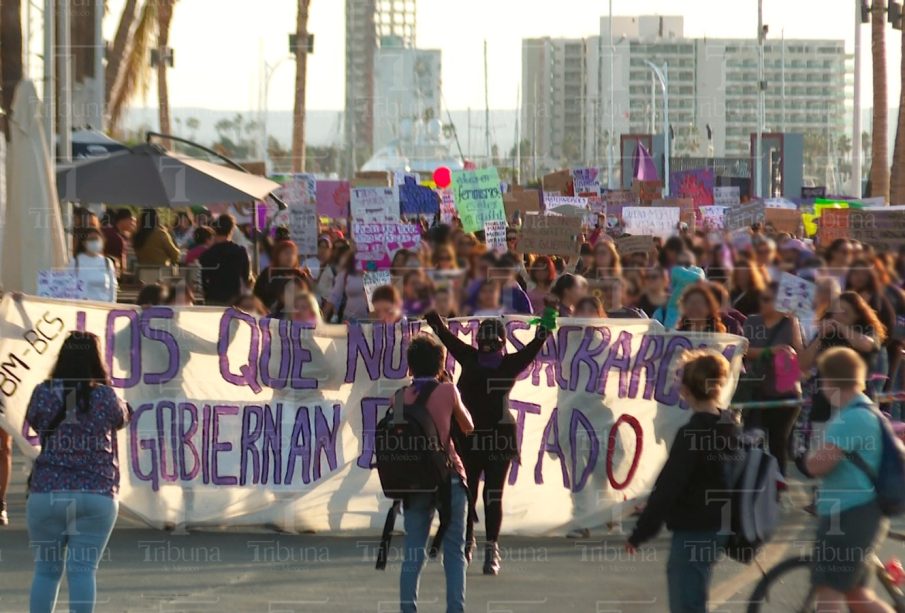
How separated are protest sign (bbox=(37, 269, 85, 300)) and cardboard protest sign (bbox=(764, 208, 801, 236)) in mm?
20364

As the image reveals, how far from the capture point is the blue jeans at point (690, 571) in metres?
6.09

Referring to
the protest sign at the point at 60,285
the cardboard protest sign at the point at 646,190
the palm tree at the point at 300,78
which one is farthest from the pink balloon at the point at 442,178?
the protest sign at the point at 60,285

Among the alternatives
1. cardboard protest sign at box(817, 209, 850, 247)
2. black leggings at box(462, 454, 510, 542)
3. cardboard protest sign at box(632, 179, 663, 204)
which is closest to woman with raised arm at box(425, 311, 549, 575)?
black leggings at box(462, 454, 510, 542)

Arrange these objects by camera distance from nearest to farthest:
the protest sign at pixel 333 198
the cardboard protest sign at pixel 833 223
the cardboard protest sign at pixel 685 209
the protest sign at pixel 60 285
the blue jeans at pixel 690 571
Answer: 1. the blue jeans at pixel 690 571
2. the protest sign at pixel 60 285
3. the cardboard protest sign at pixel 833 223
4. the cardboard protest sign at pixel 685 209
5. the protest sign at pixel 333 198

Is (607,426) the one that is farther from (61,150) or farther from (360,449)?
(61,150)

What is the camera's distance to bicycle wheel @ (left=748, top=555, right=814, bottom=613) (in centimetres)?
649

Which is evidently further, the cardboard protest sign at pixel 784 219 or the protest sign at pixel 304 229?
the cardboard protest sign at pixel 784 219

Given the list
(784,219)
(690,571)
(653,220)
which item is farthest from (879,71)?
(690,571)

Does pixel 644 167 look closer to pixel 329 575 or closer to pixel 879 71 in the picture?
pixel 879 71

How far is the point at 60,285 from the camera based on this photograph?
1205 cm

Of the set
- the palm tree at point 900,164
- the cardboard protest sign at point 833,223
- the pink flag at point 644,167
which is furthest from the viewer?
the pink flag at point 644,167

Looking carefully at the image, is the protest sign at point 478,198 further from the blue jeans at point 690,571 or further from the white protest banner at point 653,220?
the blue jeans at point 690,571

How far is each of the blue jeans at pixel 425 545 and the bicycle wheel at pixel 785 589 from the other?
1.28 meters

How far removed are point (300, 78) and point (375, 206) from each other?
29697 mm
